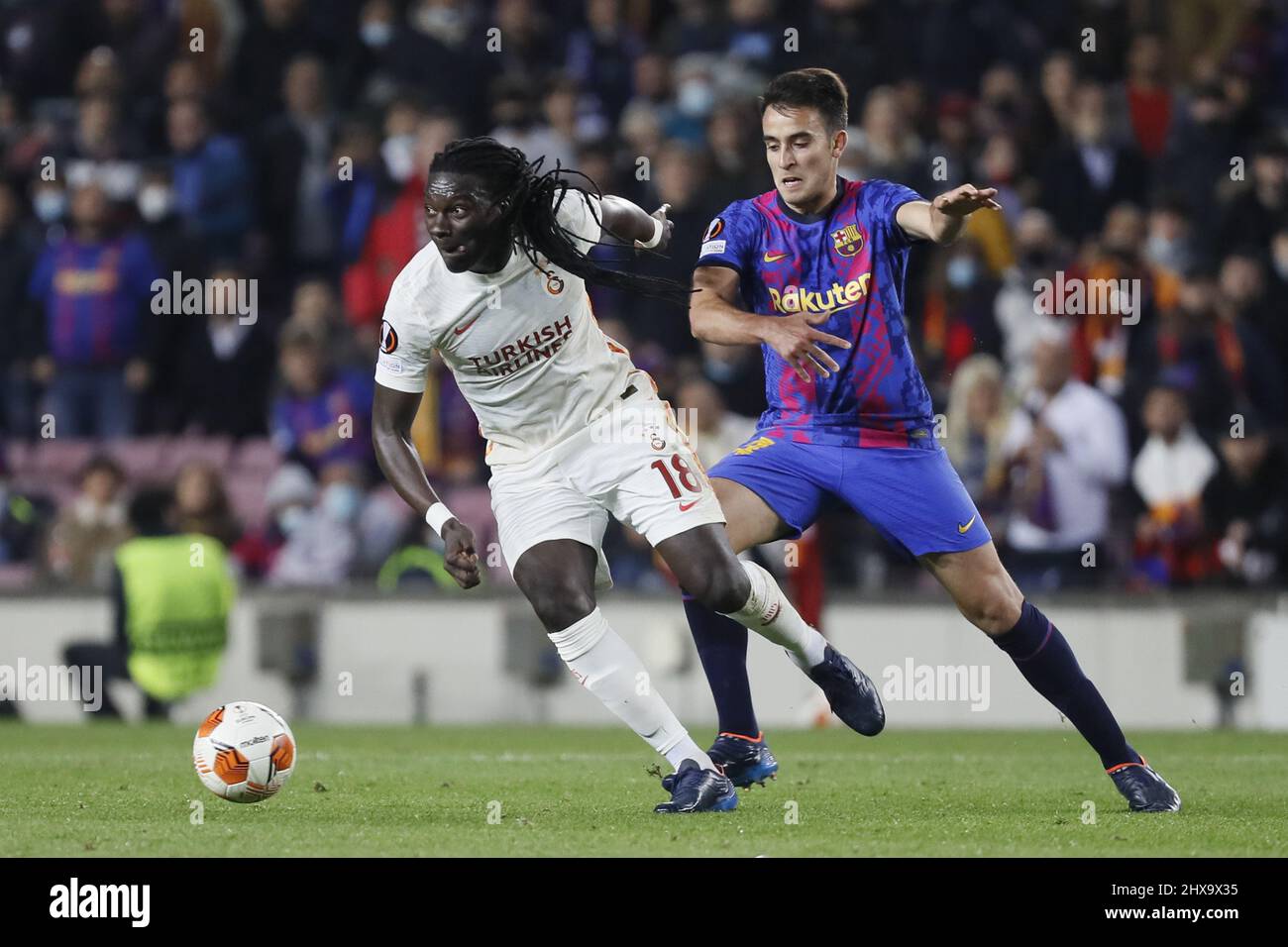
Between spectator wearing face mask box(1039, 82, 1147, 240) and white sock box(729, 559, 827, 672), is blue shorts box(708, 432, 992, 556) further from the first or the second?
spectator wearing face mask box(1039, 82, 1147, 240)

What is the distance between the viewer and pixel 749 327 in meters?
7.30

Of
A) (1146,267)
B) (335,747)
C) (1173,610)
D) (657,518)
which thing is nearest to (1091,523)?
(1173,610)

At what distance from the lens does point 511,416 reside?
25.1ft

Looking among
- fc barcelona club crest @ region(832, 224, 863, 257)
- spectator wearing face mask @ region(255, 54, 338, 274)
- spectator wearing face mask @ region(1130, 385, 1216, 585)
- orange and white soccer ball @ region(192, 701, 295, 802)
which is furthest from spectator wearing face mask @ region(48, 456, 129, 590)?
fc barcelona club crest @ region(832, 224, 863, 257)

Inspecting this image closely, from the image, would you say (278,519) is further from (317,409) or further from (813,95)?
(813,95)

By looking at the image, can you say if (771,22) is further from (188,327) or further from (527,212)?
(527,212)

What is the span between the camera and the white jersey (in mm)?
7465

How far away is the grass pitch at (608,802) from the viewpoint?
253 inches

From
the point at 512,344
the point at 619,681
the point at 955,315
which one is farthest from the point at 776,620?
the point at 955,315

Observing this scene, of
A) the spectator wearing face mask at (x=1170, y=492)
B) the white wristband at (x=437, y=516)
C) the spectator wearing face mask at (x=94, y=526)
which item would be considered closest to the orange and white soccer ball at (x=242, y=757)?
the white wristband at (x=437, y=516)

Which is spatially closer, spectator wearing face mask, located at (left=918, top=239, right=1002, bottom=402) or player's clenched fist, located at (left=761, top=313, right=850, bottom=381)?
player's clenched fist, located at (left=761, top=313, right=850, bottom=381)

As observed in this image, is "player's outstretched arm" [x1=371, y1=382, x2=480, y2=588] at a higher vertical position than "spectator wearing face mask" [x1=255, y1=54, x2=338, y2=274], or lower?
lower

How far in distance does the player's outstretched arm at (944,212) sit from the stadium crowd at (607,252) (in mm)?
4844

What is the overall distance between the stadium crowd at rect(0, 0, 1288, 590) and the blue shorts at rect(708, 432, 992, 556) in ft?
15.2
